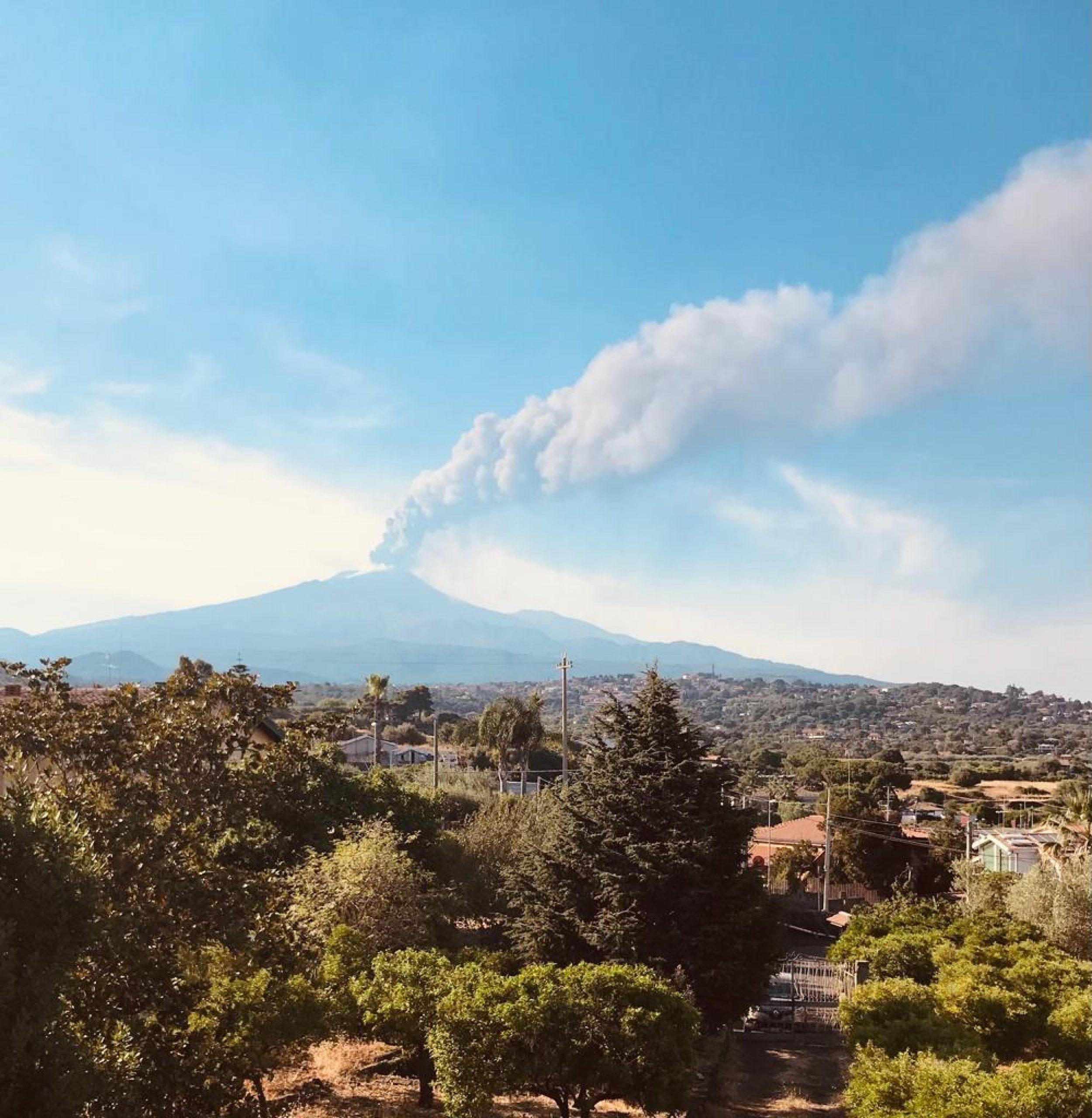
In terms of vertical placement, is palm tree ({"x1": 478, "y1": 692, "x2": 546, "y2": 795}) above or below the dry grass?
above

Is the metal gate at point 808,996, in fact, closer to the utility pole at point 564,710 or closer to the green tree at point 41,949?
the utility pole at point 564,710

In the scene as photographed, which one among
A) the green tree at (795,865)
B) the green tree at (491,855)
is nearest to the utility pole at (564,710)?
the green tree at (491,855)

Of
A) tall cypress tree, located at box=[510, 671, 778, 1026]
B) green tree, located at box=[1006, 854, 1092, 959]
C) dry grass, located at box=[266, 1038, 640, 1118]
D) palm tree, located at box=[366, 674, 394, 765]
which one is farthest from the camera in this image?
palm tree, located at box=[366, 674, 394, 765]

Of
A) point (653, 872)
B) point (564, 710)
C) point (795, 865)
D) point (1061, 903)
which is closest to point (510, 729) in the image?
point (564, 710)

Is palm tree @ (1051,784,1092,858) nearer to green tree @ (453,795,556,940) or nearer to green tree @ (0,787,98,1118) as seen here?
green tree @ (453,795,556,940)

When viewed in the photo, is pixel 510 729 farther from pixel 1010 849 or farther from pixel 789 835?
pixel 1010 849

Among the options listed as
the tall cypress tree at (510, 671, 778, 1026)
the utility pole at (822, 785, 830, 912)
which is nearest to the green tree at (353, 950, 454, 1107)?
the tall cypress tree at (510, 671, 778, 1026)
